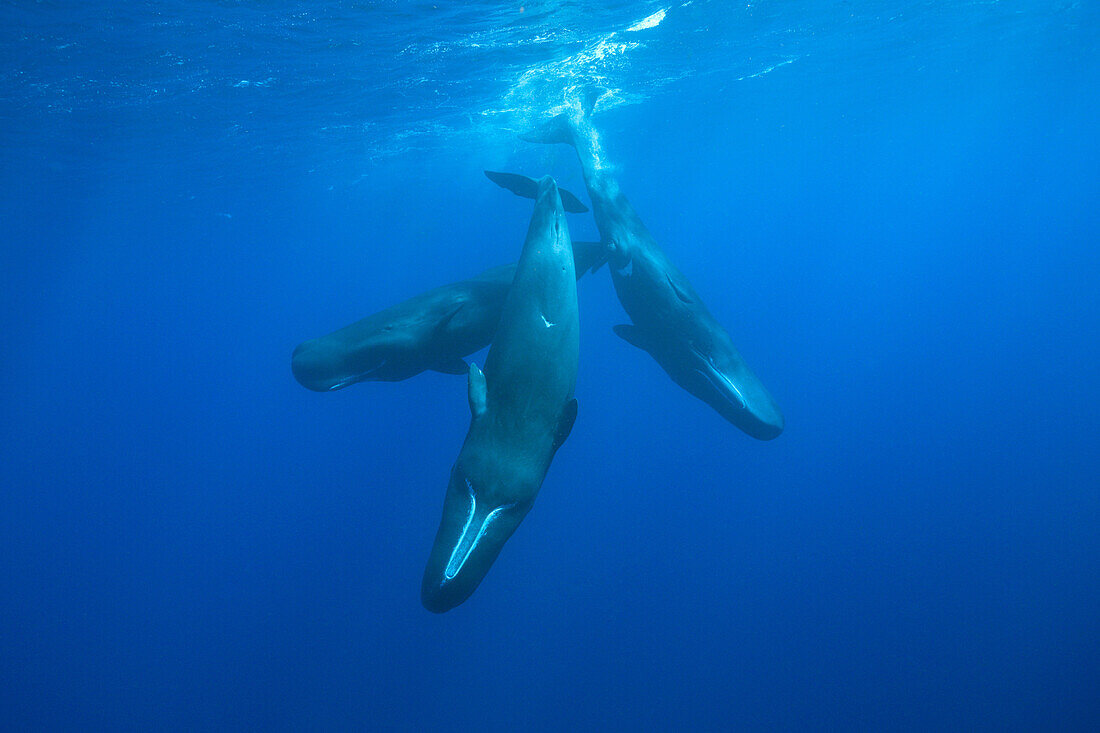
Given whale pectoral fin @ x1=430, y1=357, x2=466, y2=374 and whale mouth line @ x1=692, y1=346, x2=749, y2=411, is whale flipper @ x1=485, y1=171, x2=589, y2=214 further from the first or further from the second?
whale mouth line @ x1=692, y1=346, x2=749, y2=411

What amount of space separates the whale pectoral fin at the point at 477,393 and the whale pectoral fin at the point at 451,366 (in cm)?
164

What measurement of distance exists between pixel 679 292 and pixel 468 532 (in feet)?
12.8

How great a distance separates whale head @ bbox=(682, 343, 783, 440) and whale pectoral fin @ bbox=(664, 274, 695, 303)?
654mm

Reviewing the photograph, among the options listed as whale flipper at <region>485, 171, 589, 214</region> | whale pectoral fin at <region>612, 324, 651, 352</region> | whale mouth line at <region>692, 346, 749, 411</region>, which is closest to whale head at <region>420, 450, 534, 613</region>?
whale mouth line at <region>692, 346, 749, 411</region>

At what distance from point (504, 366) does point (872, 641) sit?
73.3 feet

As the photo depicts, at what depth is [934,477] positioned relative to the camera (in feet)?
95.8

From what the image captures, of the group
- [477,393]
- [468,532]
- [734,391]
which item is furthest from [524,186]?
A: [468,532]

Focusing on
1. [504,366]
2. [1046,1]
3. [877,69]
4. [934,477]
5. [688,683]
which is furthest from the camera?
[877,69]

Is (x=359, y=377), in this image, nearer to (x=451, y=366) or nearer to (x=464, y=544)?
(x=451, y=366)

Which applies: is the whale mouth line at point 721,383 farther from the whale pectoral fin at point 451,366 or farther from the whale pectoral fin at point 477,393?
the whale pectoral fin at point 477,393

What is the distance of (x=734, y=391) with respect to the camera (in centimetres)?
587

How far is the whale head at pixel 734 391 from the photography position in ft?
19.0

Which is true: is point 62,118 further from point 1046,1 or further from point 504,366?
point 1046,1

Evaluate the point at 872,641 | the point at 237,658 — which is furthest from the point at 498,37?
the point at 237,658
